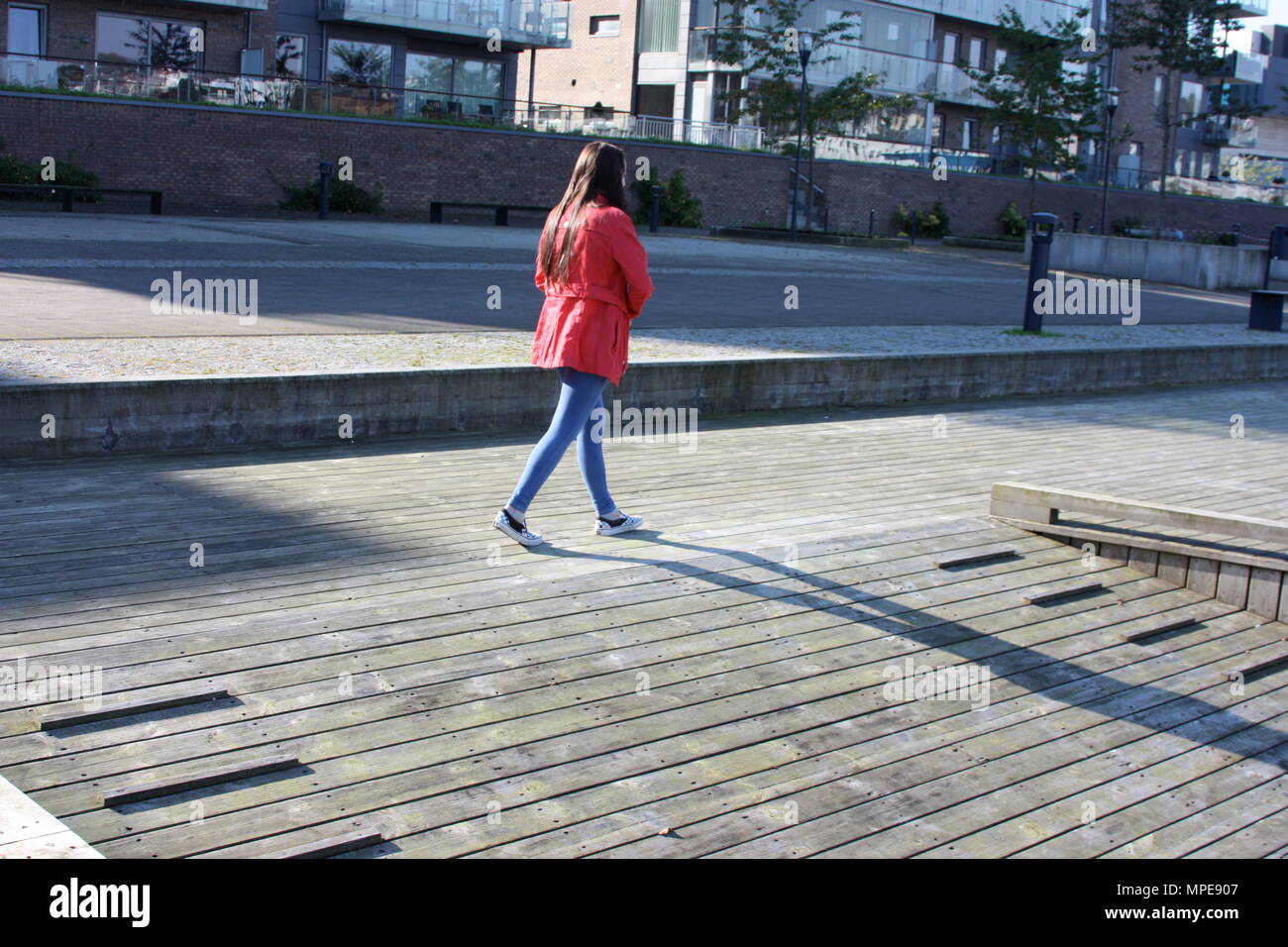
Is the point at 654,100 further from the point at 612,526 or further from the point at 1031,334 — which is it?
the point at 612,526

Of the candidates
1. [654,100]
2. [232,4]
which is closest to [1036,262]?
[232,4]

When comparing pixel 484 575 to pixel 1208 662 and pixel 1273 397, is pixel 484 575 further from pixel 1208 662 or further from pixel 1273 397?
pixel 1273 397

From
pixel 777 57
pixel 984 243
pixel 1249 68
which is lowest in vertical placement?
pixel 984 243

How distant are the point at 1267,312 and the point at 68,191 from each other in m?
19.3

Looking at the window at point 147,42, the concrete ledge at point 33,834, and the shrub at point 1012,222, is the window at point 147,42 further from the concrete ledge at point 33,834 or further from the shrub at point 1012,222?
the concrete ledge at point 33,834

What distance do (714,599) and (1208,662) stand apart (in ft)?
7.42

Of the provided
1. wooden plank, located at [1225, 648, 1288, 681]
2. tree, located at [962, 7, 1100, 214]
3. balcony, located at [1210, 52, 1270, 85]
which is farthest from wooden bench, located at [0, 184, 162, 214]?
balcony, located at [1210, 52, 1270, 85]

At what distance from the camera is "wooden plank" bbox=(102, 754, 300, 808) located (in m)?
3.72

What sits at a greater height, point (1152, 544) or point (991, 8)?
point (991, 8)

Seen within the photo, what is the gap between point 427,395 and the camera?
27.9ft

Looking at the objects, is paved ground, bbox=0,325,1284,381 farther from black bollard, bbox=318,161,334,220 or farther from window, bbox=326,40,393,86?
window, bbox=326,40,393,86
